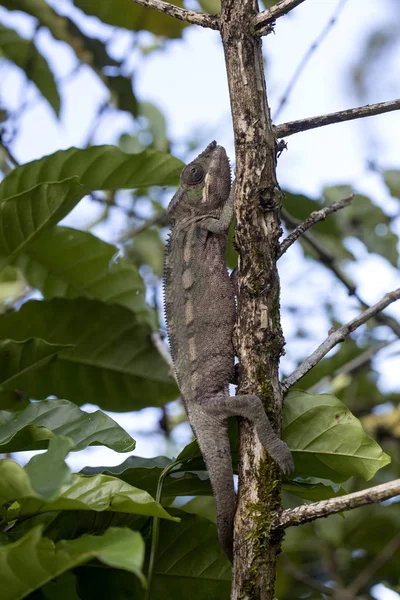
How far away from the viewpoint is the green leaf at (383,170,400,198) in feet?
9.61

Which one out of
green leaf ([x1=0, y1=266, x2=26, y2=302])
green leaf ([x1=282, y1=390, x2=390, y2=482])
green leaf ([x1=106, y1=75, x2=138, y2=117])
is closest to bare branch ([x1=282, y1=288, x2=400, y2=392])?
green leaf ([x1=282, y1=390, x2=390, y2=482])

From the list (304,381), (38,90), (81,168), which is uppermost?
(38,90)

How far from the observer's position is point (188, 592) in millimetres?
1643

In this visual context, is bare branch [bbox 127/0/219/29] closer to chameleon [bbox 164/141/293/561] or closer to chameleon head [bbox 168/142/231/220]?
chameleon [bbox 164/141/293/561]

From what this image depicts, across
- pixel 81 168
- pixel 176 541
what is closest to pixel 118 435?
pixel 176 541

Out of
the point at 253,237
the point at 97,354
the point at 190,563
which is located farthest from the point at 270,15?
the point at 97,354

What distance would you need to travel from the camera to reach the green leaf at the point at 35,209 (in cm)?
197

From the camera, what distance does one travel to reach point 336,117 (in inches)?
55.2

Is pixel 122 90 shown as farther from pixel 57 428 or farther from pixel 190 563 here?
pixel 190 563

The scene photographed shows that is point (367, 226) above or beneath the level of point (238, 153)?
above

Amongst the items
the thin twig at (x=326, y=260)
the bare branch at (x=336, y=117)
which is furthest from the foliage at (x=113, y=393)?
the bare branch at (x=336, y=117)

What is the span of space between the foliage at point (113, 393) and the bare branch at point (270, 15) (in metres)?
0.72

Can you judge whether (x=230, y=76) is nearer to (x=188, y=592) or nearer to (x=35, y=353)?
(x=35, y=353)

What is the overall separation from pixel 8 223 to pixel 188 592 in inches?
44.4
